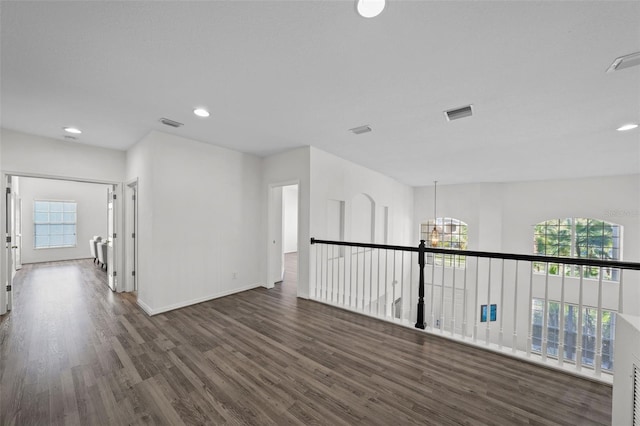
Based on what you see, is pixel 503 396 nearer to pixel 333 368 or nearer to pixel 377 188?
pixel 333 368

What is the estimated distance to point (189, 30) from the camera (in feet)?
5.26

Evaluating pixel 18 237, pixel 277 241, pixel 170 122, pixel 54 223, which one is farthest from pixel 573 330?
pixel 54 223

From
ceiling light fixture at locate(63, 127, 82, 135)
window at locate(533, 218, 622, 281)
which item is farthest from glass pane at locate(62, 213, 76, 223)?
window at locate(533, 218, 622, 281)

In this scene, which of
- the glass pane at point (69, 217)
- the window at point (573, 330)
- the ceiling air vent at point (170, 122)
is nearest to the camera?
the ceiling air vent at point (170, 122)

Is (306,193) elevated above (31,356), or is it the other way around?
(306,193)

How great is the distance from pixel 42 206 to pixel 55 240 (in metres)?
1.11

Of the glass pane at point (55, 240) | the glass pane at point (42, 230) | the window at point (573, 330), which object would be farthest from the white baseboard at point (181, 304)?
the window at point (573, 330)

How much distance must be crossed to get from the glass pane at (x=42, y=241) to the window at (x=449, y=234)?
12.4 m

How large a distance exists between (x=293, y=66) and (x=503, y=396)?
3.05 metres

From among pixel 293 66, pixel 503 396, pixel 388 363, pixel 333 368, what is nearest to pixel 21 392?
pixel 333 368

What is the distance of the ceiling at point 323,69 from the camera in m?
1.47

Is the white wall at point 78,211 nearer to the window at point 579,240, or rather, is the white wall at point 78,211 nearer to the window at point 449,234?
the window at point 449,234

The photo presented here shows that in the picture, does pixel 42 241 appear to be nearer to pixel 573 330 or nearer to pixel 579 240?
pixel 579 240

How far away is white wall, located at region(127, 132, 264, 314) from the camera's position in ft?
11.6
